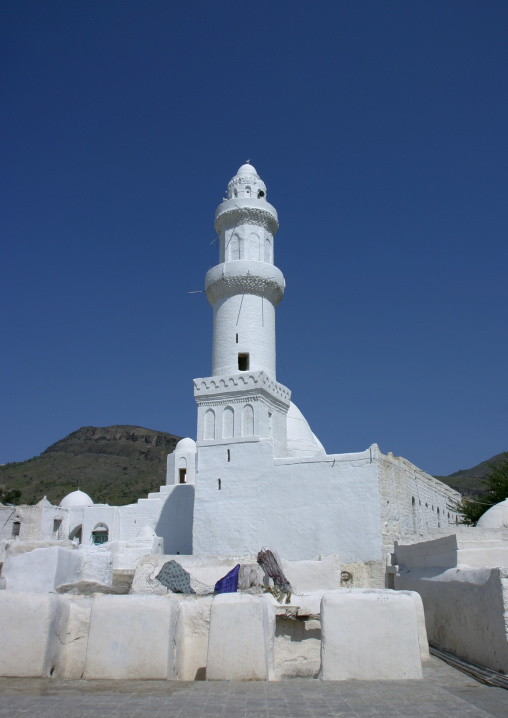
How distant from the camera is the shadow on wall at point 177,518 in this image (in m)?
23.3

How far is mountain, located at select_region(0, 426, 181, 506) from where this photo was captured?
52.7m

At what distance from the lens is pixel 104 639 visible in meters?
4.84

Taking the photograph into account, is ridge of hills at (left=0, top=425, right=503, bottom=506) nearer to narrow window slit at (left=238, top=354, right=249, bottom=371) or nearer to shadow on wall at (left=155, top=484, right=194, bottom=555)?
shadow on wall at (left=155, top=484, right=194, bottom=555)

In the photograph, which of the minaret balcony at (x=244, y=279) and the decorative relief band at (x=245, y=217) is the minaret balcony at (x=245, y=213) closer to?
the decorative relief band at (x=245, y=217)

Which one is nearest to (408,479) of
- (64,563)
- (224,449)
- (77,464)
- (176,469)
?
(224,449)

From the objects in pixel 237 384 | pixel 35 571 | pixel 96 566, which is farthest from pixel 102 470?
pixel 35 571

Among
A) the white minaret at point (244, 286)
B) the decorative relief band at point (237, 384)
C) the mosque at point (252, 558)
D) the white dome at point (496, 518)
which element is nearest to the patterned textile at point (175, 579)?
the mosque at point (252, 558)

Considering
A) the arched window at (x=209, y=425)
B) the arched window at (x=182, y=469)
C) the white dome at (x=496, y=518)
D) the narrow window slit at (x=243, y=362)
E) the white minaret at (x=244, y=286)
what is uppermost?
the white minaret at (x=244, y=286)

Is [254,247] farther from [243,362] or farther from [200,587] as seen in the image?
[200,587]

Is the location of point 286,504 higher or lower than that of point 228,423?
lower

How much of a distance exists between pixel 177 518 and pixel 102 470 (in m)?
45.0

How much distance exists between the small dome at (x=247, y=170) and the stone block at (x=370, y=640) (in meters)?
19.7

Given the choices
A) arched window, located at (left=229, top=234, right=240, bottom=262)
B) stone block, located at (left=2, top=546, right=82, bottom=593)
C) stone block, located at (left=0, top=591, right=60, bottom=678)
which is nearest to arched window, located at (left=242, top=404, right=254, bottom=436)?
arched window, located at (left=229, top=234, right=240, bottom=262)

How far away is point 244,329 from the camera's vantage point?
1998cm
